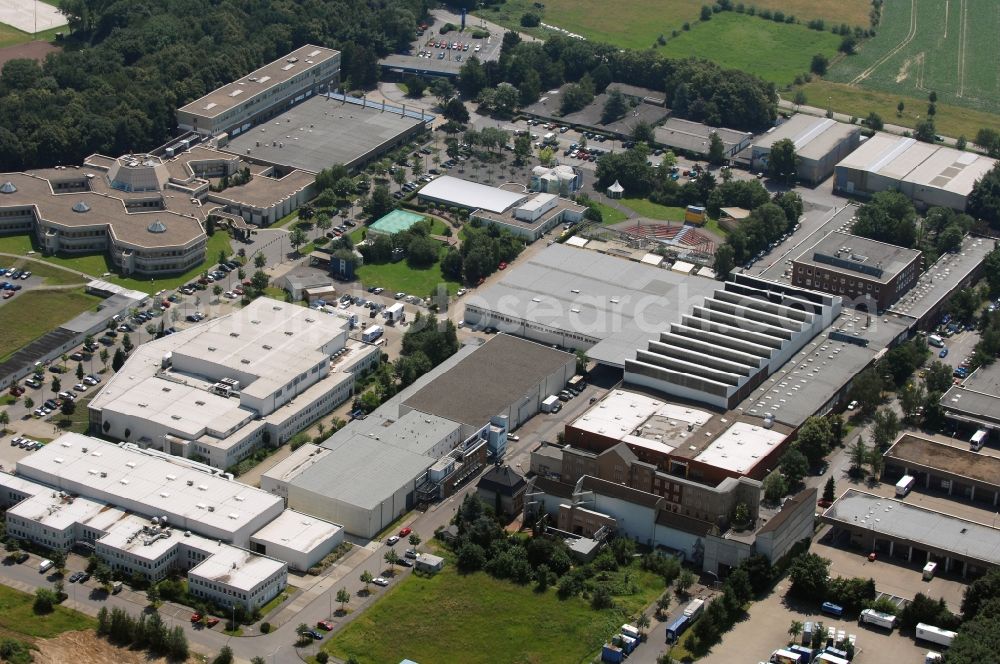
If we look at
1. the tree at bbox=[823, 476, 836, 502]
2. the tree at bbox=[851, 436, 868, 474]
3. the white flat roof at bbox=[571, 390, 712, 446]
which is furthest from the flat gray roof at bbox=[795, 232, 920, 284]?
the tree at bbox=[823, 476, 836, 502]

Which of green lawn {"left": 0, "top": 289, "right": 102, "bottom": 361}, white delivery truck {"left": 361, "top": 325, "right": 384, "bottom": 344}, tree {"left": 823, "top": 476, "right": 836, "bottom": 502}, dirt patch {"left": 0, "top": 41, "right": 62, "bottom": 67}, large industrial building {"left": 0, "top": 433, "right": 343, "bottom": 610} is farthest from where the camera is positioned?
dirt patch {"left": 0, "top": 41, "right": 62, "bottom": 67}

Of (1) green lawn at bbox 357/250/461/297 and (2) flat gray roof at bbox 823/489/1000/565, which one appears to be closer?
(2) flat gray roof at bbox 823/489/1000/565

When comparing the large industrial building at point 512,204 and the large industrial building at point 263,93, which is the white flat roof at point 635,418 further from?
the large industrial building at point 263,93

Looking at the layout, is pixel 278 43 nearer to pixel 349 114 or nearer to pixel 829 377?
pixel 349 114

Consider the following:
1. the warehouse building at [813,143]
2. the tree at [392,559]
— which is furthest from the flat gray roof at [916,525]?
the warehouse building at [813,143]

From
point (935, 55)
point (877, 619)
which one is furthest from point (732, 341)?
point (935, 55)

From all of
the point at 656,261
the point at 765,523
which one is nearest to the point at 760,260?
the point at 656,261

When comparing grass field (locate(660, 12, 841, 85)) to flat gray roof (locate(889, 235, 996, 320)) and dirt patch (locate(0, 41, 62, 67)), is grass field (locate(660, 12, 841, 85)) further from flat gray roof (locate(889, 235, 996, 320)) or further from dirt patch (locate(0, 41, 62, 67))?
dirt patch (locate(0, 41, 62, 67))
